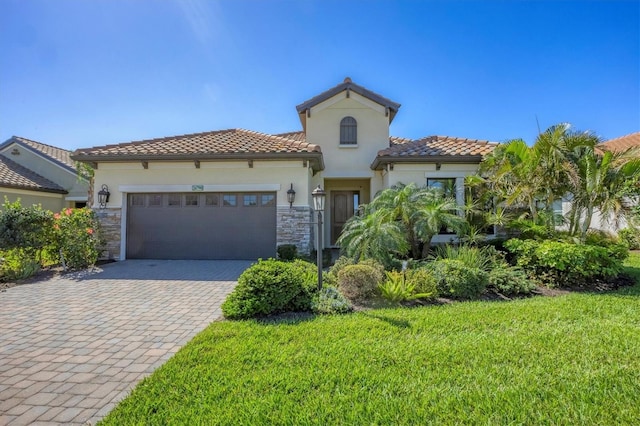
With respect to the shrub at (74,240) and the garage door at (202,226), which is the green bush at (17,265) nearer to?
the shrub at (74,240)

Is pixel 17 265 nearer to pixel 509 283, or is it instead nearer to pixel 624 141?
pixel 509 283

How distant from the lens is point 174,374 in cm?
316

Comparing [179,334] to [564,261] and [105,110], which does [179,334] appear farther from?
[105,110]

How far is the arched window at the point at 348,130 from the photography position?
1299 cm

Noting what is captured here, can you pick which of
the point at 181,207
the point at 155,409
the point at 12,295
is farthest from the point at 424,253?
the point at 12,295

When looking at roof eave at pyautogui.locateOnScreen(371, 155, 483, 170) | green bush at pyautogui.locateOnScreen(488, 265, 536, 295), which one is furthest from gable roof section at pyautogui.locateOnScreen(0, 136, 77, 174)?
green bush at pyautogui.locateOnScreen(488, 265, 536, 295)

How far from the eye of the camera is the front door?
1415cm

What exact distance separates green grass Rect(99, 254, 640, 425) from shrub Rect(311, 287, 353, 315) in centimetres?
36

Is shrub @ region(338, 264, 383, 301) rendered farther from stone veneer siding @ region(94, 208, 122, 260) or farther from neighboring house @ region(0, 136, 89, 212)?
neighboring house @ region(0, 136, 89, 212)

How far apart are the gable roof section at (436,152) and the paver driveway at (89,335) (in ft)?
24.2

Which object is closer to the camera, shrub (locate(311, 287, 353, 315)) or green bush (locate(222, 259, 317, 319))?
green bush (locate(222, 259, 317, 319))

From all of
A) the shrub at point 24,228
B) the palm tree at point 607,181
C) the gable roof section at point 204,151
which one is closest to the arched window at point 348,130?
the gable roof section at point 204,151

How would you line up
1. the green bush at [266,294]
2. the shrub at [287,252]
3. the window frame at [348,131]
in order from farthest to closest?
the window frame at [348,131], the shrub at [287,252], the green bush at [266,294]

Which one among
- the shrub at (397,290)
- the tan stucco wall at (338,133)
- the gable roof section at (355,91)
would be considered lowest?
the shrub at (397,290)
